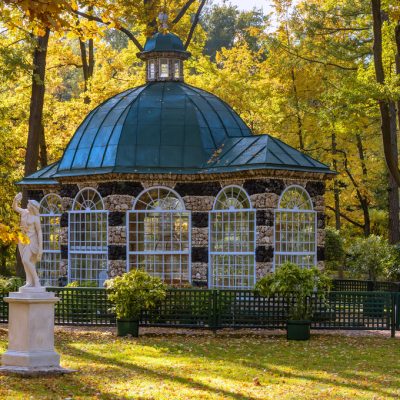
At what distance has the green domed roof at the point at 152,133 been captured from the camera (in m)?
23.1

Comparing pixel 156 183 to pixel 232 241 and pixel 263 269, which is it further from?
pixel 263 269

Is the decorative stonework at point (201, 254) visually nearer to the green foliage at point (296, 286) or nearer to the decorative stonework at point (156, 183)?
the decorative stonework at point (156, 183)

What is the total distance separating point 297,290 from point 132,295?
349 cm

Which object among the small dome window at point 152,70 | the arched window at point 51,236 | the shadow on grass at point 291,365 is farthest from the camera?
the small dome window at point 152,70

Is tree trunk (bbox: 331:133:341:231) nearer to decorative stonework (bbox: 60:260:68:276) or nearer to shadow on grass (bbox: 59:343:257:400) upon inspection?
decorative stonework (bbox: 60:260:68:276)

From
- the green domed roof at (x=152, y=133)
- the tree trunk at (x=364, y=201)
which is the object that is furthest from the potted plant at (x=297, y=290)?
the tree trunk at (x=364, y=201)

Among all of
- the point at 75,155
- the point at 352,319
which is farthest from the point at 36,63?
the point at 352,319

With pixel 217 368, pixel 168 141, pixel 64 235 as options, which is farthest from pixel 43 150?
pixel 217 368

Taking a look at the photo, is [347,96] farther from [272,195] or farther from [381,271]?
[381,271]

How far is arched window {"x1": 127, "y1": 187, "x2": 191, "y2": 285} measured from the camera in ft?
74.8

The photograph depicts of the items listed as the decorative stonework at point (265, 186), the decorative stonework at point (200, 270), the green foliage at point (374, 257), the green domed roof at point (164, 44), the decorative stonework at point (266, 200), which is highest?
the green domed roof at point (164, 44)

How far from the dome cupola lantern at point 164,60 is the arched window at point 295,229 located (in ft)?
19.8

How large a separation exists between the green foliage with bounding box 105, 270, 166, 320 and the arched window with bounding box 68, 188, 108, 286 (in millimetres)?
3950

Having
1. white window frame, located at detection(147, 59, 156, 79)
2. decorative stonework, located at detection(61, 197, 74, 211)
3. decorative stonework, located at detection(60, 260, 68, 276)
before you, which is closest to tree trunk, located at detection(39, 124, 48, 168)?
white window frame, located at detection(147, 59, 156, 79)
